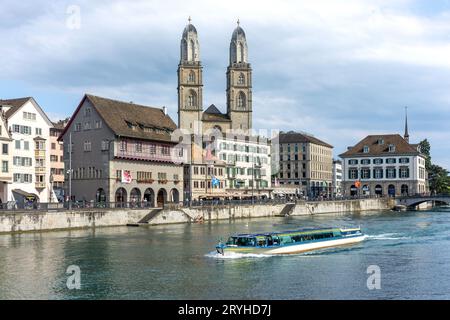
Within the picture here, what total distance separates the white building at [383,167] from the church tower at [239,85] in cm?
2656

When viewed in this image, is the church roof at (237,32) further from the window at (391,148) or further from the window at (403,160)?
the window at (403,160)

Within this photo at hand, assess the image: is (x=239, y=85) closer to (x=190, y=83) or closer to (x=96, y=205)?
(x=190, y=83)

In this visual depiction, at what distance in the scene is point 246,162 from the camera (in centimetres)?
14888

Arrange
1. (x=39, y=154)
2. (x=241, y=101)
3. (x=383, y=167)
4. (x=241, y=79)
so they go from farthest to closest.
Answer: (x=241, y=79), (x=383, y=167), (x=241, y=101), (x=39, y=154)

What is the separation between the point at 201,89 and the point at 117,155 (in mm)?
68991

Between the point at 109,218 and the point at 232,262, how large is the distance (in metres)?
35.2

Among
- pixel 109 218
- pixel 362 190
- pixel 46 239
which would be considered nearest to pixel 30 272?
pixel 46 239

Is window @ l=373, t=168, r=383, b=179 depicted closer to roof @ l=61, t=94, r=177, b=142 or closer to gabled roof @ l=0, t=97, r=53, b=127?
roof @ l=61, t=94, r=177, b=142

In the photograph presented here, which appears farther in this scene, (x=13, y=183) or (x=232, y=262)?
(x=13, y=183)

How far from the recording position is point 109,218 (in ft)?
277

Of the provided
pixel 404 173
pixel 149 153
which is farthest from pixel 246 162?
pixel 149 153

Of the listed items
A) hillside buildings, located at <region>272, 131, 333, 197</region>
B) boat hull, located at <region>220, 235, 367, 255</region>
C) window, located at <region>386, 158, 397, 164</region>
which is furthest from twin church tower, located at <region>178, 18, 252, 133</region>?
boat hull, located at <region>220, 235, 367, 255</region>

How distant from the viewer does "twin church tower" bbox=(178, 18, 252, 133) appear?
528ft
